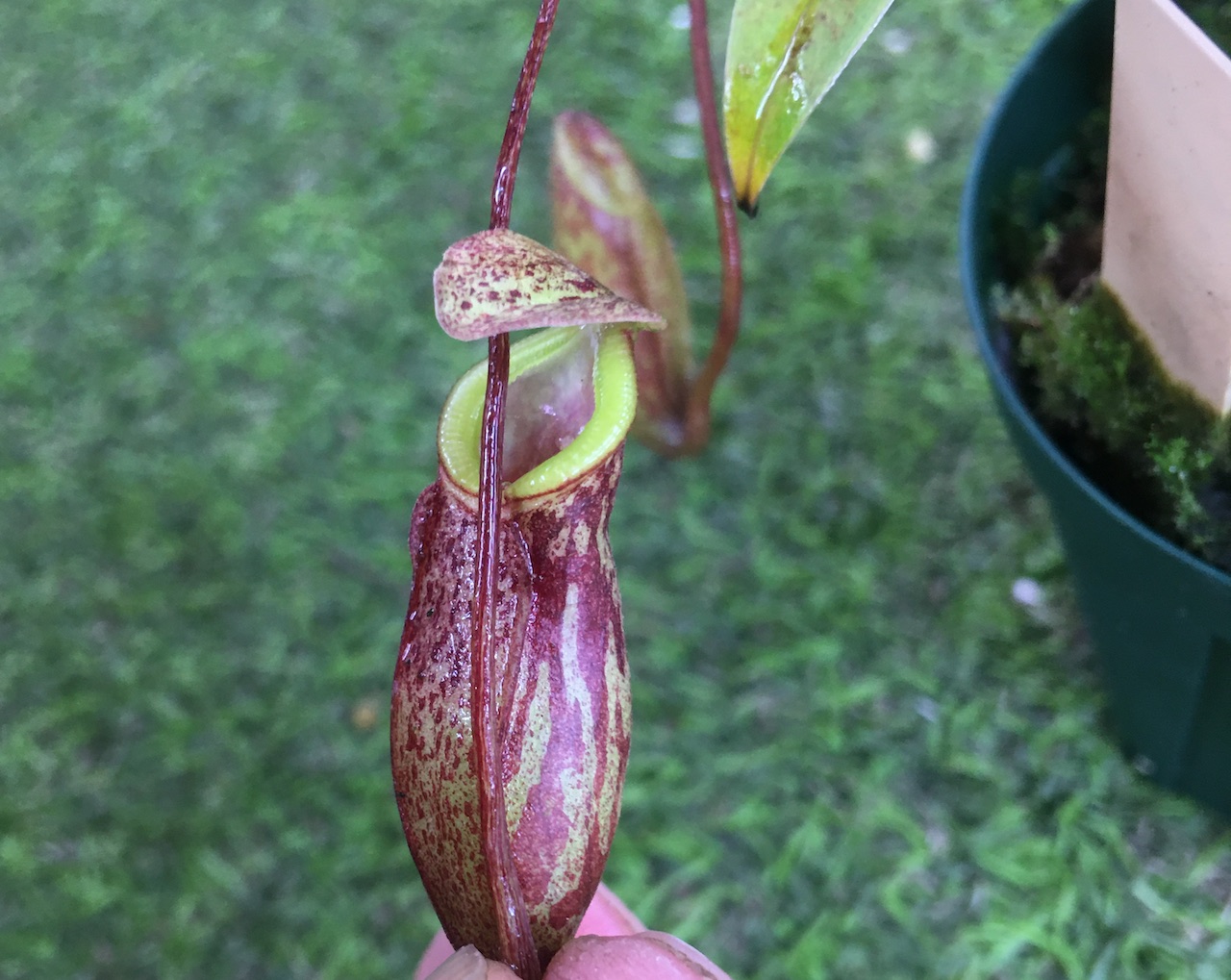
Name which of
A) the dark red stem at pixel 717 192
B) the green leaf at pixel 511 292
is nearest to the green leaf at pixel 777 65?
the dark red stem at pixel 717 192

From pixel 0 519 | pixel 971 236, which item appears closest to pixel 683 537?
pixel 971 236

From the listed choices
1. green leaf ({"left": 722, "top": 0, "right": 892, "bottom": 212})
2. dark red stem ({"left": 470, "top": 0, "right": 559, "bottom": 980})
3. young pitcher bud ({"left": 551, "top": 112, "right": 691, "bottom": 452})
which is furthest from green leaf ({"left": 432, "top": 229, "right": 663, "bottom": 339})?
young pitcher bud ({"left": 551, "top": 112, "right": 691, "bottom": 452})

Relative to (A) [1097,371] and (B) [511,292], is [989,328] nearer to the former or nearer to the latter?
(A) [1097,371]

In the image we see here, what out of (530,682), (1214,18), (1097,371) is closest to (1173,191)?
(1097,371)

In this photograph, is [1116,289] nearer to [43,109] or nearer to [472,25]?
[472,25]

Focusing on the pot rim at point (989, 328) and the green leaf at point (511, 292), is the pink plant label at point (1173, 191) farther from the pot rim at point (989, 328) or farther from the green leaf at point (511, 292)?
the green leaf at point (511, 292)
